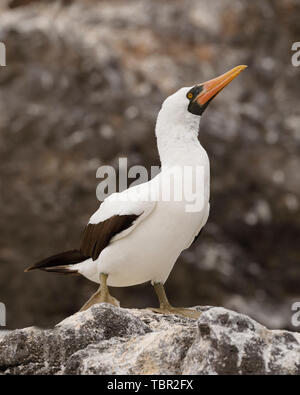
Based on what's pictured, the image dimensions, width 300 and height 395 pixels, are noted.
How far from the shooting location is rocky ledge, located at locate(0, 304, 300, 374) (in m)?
3.68

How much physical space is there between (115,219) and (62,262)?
898 millimetres

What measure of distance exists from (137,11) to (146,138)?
263 cm

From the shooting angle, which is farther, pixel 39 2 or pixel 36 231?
pixel 39 2

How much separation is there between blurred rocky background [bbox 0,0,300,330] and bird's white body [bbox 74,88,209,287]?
6.43 metres

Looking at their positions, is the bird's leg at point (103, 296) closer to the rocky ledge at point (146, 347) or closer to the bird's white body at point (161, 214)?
the bird's white body at point (161, 214)

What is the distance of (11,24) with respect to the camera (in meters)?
12.9

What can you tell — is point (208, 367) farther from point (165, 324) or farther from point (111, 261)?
point (111, 261)

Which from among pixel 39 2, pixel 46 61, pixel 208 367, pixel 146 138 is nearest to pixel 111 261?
pixel 208 367

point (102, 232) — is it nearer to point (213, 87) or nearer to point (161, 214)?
point (161, 214)

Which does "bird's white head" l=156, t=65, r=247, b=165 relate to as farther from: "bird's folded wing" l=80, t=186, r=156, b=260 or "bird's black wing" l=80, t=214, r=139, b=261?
"bird's black wing" l=80, t=214, r=139, b=261

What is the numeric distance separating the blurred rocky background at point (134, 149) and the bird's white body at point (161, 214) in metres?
6.43

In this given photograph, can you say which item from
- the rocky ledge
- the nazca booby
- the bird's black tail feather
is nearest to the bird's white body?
the nazca booby

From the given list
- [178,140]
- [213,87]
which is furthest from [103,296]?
[213,87]
